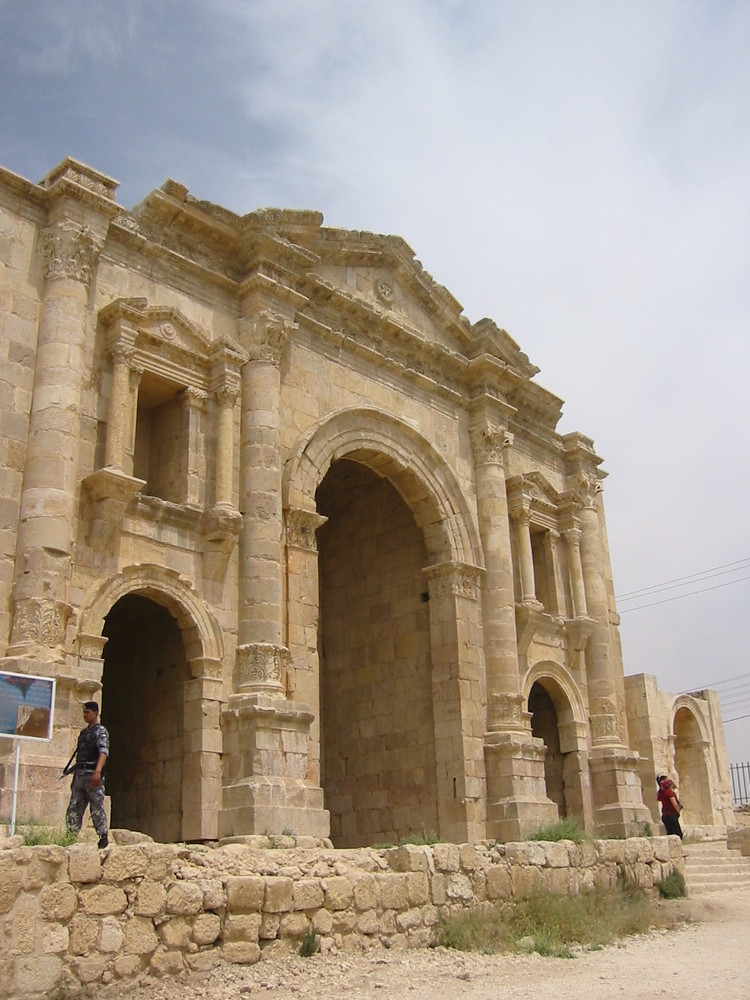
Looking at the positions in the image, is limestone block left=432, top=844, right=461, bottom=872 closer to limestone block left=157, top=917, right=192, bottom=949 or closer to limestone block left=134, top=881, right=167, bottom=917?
limestone block left=157, top=917, right=192, bottom=949

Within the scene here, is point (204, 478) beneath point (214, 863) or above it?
above

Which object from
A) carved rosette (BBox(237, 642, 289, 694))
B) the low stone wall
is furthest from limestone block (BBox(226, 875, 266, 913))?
carved rosette (BBox(237, 642, 289, 694))

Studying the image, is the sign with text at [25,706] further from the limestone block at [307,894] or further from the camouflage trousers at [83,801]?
the limestone block at [307,894]

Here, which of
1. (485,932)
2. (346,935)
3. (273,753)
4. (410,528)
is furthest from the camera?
(410,528)

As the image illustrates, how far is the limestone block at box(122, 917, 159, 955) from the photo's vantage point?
7.36m

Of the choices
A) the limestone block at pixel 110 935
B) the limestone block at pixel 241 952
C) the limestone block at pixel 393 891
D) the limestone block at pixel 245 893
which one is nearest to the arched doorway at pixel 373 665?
the limestone block at pixel 393 891

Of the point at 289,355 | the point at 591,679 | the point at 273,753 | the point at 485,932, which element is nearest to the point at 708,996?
the point at 485,932

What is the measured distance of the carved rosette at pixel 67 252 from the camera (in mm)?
12758

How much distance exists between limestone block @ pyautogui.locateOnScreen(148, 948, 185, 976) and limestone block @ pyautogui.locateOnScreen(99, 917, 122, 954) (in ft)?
1.13

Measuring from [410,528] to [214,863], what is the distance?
10.5m

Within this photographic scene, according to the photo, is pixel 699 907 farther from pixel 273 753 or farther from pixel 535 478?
pixel 535 478

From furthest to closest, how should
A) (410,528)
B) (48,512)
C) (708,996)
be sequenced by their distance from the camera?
(410,528) < (48,512) < (708,996)

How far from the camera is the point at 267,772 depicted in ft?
40.9

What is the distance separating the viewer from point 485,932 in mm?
10117
